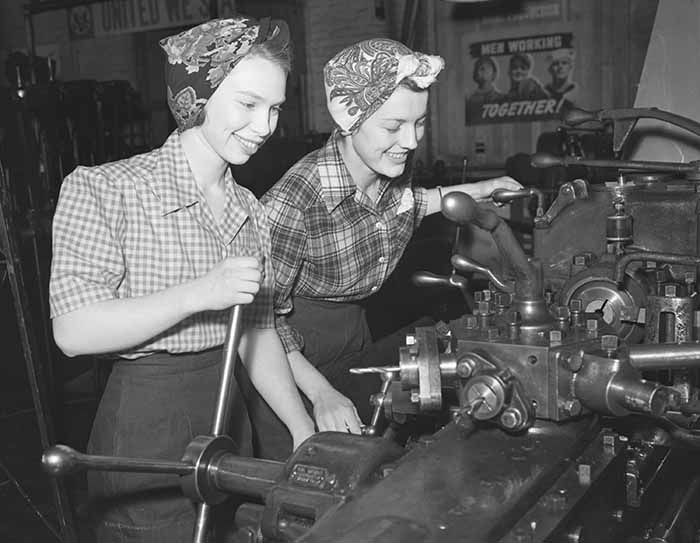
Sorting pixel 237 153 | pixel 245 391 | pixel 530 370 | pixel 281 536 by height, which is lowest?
pixel 245 391

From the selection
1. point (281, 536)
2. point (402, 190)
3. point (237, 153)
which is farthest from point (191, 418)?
point (402, 190)

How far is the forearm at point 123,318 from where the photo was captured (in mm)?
1149

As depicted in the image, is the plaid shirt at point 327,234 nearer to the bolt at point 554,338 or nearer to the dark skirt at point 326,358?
the dark skirt at point 326,358

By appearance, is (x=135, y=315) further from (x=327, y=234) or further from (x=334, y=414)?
(x=327, y=234)

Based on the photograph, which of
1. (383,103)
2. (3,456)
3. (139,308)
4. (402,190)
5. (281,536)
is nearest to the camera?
(281,536)

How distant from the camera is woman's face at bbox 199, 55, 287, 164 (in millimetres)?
1312

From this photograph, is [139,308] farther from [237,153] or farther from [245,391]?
[245,391]

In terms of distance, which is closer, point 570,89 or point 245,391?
point 245,391

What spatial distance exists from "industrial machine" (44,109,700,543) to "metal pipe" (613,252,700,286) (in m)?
0.08

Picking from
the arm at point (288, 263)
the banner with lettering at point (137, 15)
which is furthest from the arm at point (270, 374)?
the banner with lettering at point (137, 15)

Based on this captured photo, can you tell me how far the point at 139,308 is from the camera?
1.15 metres

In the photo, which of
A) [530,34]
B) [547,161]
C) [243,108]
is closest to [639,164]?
[547,161]

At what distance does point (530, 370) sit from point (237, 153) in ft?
2.17

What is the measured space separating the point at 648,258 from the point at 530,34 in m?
4.15
